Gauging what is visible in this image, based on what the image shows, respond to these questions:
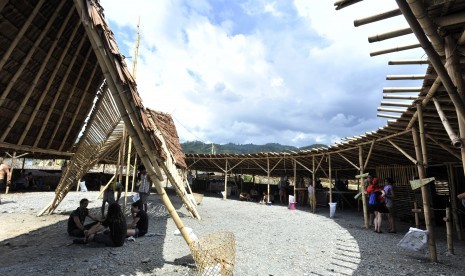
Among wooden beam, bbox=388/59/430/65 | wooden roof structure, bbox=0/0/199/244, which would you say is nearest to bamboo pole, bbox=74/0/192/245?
wooden roof structure, bbox=0/0/199/244

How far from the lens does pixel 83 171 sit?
29.7 ft

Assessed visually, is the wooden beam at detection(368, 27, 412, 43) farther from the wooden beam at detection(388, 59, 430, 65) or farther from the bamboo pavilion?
the wooden beam at detection(388, 59, 430, 65)

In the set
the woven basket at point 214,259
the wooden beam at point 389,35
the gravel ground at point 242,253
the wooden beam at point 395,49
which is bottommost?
the gravel ground at point 242,253

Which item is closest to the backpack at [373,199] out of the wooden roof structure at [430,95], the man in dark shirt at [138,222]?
the wooden roof structure at [430,95]

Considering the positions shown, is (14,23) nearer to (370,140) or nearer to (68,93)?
(68,93)

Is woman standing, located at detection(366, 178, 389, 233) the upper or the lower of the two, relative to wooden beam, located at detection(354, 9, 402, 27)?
lower

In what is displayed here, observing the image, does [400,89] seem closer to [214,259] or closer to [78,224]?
[214,259]

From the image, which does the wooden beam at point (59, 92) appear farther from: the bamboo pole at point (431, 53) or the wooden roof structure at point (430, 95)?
the bamboo pole at point (431, 53)

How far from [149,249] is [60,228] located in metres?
3.64

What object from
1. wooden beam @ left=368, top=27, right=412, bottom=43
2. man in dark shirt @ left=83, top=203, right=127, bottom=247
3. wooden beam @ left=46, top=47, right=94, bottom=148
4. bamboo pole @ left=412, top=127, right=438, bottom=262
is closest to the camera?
wooden beam @ left=368, top=27, right=412, bottom=43

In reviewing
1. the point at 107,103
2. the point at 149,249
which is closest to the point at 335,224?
the point at 149,249

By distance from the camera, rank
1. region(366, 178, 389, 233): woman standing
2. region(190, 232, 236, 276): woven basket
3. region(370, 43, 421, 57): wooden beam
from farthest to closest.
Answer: region(366, 178, 389, 233): woman standing → region(190, 232, 236, 276): woven basket → region(370, 43, 421, 57): wooden beam

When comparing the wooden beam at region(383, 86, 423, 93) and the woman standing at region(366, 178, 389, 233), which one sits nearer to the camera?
the wooden beam at region(383, 86, 423, 93)

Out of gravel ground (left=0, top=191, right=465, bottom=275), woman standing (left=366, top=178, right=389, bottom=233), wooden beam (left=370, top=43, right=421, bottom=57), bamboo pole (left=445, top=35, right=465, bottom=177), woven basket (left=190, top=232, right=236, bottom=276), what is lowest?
gravel ground (left=0, top=191, right=465, bottom=275)
